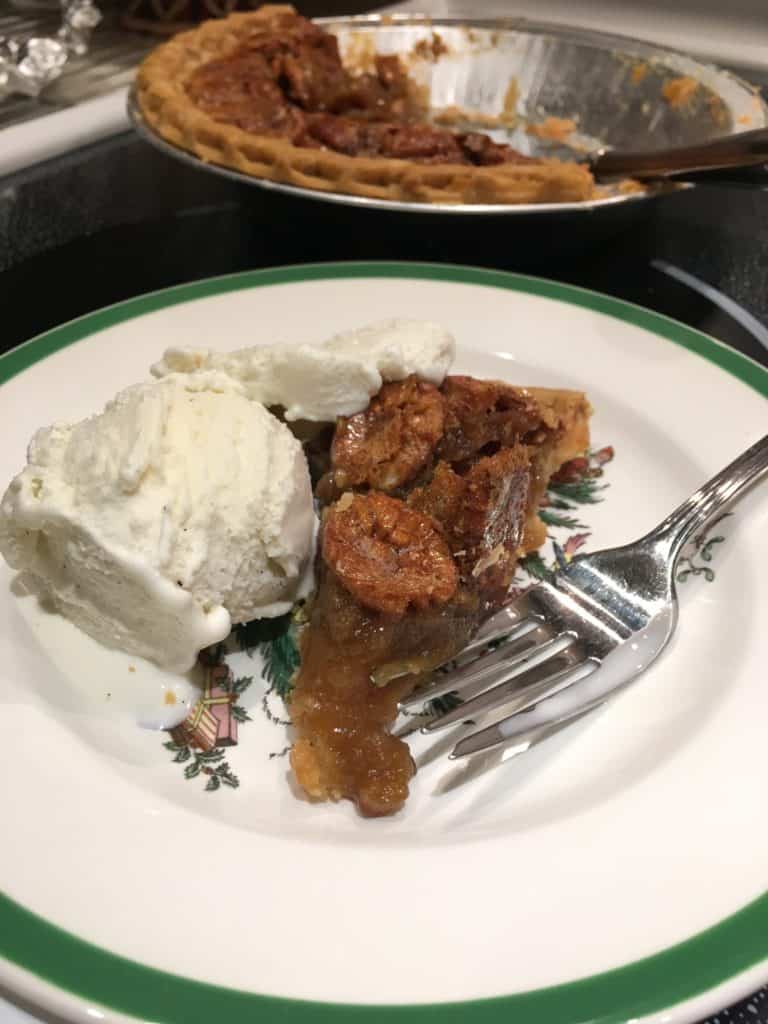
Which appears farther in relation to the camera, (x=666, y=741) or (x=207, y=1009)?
(x=666, y=741)

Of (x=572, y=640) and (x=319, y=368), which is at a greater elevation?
(x=319, y=368)

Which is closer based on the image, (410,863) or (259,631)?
(410,863)

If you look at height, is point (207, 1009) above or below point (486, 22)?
below

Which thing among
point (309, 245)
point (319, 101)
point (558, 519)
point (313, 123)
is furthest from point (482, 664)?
point (319, 101)

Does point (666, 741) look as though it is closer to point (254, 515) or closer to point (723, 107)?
point (254, 515)

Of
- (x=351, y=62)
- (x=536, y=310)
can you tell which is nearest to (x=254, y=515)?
(x=536, y=310)

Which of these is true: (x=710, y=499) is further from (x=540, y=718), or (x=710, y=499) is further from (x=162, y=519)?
(x=162, y=519)
